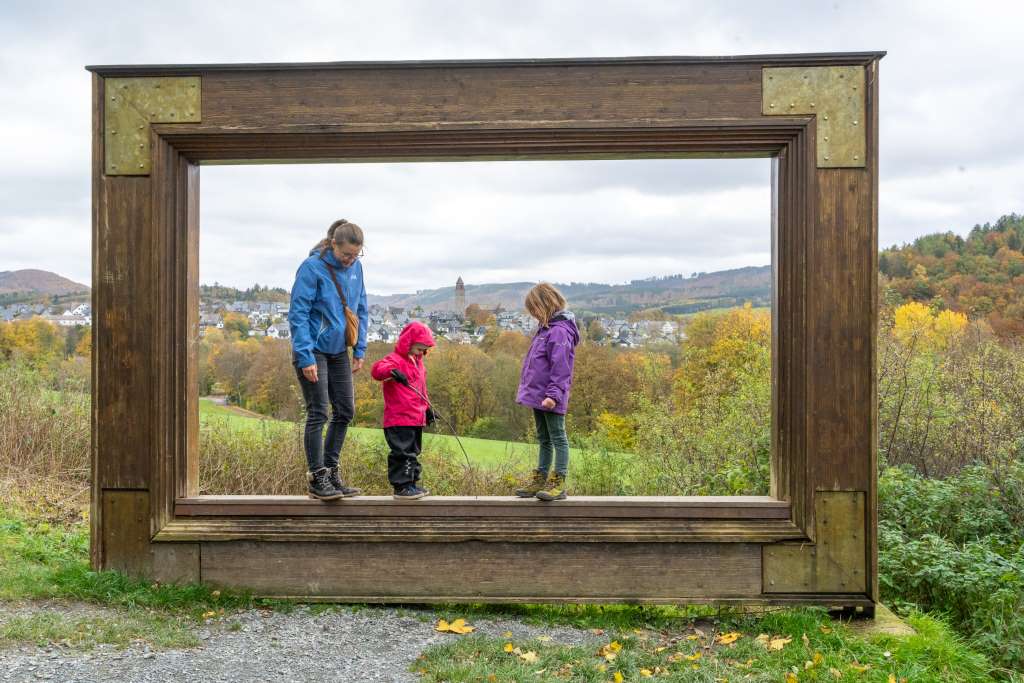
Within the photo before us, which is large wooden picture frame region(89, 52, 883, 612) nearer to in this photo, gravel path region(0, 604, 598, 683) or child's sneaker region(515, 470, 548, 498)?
child's sneaker region(515, 470, 548, 498)

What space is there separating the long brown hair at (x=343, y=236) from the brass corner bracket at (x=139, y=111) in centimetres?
103

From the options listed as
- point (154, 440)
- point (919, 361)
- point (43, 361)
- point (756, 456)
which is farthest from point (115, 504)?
point (919, 361)

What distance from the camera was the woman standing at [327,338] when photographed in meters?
4.89

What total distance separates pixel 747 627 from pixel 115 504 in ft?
12.6

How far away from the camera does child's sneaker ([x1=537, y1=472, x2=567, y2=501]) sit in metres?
4.98

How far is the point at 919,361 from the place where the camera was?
27.3 feet

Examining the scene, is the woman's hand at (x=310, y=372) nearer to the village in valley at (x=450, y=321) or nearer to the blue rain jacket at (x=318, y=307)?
the blue rain jacket at (x=318, y=307)

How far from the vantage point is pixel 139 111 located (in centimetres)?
496

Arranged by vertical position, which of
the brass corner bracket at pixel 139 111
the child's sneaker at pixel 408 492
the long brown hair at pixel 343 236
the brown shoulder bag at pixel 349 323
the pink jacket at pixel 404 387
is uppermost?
the brass corner bracket at pixel 139 111

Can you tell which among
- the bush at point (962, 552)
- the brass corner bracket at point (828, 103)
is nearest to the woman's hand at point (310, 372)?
the brass corner bracket at point (828, 103)

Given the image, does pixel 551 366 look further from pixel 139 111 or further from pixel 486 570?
pixel 139 111

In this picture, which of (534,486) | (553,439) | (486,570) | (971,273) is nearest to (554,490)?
(534,486)

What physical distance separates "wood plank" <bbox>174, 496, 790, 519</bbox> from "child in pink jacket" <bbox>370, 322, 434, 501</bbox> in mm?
121

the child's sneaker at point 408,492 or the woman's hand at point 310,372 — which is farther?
the child's sneaker at point 408,492
